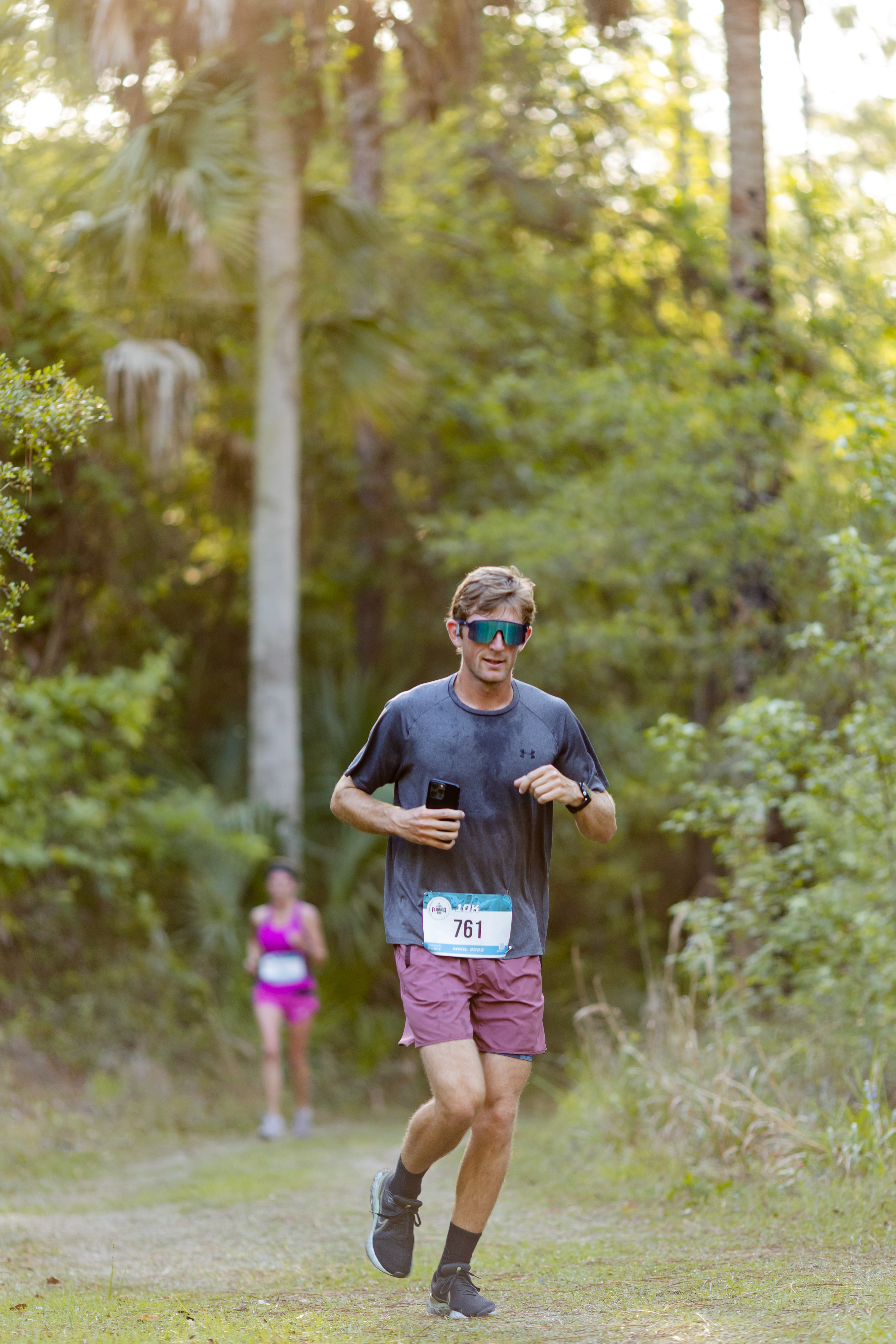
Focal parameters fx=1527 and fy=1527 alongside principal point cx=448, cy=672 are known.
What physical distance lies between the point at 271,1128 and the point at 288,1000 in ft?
2.83

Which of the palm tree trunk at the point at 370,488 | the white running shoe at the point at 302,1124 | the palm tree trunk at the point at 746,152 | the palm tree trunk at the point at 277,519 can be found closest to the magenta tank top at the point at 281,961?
the white running shoe at the point at 302,1124

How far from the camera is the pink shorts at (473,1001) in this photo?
14.4ft

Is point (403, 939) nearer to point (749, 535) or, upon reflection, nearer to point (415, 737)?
point (415, 737)

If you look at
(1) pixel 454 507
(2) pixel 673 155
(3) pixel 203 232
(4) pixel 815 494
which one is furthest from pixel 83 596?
(2) pixel 673 155

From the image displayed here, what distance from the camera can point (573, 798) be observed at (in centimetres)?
441

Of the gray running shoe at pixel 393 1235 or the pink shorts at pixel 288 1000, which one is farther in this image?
the pink shorts at pixel 288 1000

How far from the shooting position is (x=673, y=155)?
20703 mm

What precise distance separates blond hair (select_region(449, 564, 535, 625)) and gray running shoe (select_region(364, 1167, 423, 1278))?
1.76 m

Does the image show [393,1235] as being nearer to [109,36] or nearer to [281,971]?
[281,971]

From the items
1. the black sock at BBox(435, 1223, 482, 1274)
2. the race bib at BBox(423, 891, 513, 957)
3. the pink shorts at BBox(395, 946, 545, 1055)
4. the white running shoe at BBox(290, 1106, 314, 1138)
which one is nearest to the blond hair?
the race bib at BBox(423, 891, 513, 957)

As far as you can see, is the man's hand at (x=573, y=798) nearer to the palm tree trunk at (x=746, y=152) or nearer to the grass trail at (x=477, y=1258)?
the grass trail at (x=477, y=1258)

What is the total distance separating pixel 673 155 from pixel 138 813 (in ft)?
42.5

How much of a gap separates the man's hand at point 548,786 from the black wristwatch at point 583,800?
0.07m

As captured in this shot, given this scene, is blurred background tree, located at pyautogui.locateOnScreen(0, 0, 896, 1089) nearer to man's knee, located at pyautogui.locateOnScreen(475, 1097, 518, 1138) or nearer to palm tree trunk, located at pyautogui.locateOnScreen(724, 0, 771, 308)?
palm tree trunk, located at pyautogui.locateOnScreen(724, 0, 771, 308)
